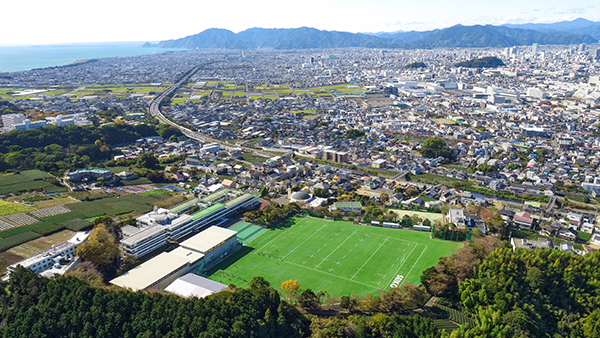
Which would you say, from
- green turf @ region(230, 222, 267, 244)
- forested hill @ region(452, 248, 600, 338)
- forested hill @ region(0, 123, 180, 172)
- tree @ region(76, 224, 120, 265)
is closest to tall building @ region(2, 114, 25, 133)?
forested hill @ region(0, 123, 180, 172)

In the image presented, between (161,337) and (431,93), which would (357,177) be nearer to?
(161,337)

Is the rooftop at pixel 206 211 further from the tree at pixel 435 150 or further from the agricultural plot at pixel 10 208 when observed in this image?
the tree at pixel 435 150

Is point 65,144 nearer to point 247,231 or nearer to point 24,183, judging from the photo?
point 24,183

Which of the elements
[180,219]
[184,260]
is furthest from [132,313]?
[180,219]

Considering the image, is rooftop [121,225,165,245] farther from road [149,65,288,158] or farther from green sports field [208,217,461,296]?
road [149,65,288,158]

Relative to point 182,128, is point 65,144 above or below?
above

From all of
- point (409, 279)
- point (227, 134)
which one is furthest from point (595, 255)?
point (227, 134)
